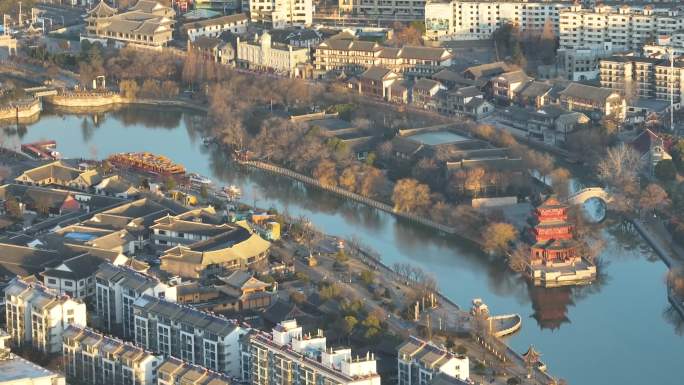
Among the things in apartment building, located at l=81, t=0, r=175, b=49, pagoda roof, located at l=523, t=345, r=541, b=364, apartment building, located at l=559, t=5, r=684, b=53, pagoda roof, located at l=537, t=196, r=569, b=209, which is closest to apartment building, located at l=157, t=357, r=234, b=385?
pagoda roof, located at l=523, t=345, r=541, b=364

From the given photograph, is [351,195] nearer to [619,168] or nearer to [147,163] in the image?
[147,163]

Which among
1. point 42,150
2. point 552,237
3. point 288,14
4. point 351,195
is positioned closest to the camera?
point 552,237

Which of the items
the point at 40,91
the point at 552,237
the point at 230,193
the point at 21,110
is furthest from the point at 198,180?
the point at 40,91

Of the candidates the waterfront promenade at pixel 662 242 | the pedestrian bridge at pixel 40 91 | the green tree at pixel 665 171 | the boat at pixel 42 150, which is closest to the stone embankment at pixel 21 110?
the pedestrian bridge at pixel 40 91

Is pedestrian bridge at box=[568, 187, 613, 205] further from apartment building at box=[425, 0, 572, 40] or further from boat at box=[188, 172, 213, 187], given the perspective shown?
apartment building at box=[425, 0, 572, 40]

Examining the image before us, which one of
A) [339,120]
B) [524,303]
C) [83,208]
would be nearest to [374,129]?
[339,120]

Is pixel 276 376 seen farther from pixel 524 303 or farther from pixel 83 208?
pixel 83 208

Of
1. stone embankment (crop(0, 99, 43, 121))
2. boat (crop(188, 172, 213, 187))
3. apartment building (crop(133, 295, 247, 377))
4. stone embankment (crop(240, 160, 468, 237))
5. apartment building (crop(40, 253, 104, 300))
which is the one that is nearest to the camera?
apartment building (crop(133, 295, 247, 377))
